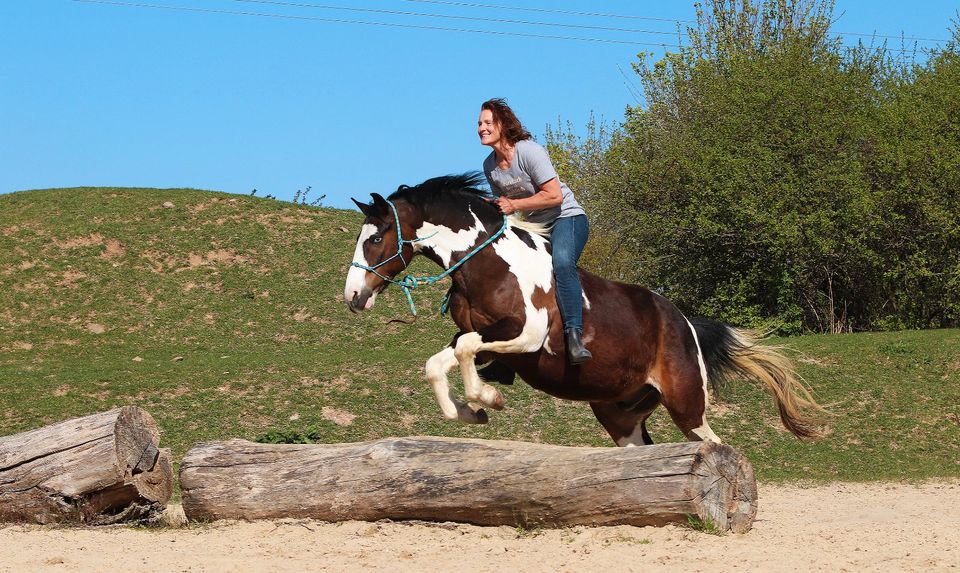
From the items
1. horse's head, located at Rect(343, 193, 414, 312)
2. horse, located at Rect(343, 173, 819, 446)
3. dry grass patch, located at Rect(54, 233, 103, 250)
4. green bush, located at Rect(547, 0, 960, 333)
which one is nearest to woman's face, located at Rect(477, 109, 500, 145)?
horse, located at Rect(343, 173, 819, 446)

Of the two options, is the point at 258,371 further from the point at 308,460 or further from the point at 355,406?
the point at 308,460

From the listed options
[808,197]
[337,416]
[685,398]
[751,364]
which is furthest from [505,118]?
[808,197]

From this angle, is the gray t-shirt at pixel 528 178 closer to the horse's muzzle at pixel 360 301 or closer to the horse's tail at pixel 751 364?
the horse's muzzle at pixel 360 301

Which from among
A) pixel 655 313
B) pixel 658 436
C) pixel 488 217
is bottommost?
pixel 658 436

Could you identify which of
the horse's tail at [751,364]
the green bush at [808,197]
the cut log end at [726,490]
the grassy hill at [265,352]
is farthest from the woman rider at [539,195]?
the green bush at [808,197]

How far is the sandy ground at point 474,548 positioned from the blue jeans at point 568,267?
61.9 inches

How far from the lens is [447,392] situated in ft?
24.3

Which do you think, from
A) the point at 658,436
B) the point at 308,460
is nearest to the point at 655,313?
the point at 308,460

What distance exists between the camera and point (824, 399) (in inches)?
643

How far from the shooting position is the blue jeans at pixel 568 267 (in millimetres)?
7812

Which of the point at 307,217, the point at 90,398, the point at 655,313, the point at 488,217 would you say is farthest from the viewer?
the point at 307,217

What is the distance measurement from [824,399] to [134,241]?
18628 millimetres

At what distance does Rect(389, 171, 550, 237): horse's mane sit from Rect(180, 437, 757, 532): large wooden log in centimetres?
177

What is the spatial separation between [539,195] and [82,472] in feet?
14.7
